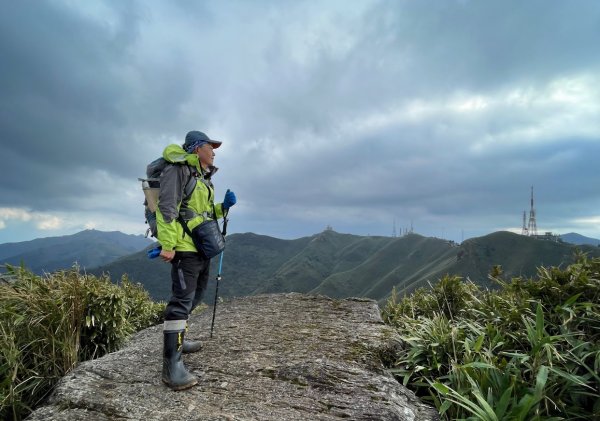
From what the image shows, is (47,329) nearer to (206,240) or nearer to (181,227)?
(181,227)

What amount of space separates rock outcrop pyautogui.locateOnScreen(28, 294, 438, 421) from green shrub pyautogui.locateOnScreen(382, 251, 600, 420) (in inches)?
19.6

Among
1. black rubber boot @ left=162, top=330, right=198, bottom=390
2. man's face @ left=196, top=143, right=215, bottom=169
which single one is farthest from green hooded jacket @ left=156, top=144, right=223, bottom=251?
black rubber boot @ left=162, top=330, right=198, bottom=390

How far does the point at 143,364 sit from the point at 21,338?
84.1 inches

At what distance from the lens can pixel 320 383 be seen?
15.0ft

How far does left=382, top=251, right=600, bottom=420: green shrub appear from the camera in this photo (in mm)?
3797

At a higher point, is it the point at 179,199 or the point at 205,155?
the point at 205,155

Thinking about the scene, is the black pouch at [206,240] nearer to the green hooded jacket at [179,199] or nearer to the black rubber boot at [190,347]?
the green hooded jacket at [179,199]

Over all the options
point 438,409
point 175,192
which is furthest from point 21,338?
point 438,409

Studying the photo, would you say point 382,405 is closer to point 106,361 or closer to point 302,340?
point 302,340

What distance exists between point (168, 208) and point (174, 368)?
86.1 inches

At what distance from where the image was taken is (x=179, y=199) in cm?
496

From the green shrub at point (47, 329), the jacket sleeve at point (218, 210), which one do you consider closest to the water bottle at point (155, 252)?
the jacket sleeve at point (218, 210)

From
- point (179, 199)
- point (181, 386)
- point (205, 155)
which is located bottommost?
point (181, 386)

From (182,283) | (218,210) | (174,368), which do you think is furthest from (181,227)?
(174,368)
